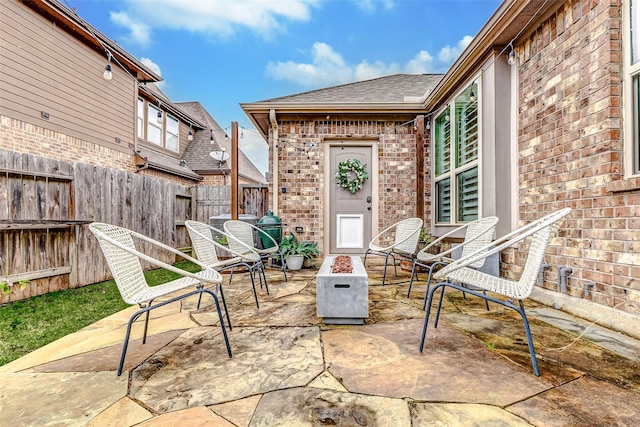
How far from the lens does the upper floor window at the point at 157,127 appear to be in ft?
27.6

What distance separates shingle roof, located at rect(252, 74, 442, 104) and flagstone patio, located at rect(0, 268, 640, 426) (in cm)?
397

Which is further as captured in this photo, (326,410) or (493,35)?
(493,35)

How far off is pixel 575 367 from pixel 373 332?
1.05 metres

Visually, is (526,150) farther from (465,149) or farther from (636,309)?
(636,309)

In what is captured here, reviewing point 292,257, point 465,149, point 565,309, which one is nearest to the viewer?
point 565,309

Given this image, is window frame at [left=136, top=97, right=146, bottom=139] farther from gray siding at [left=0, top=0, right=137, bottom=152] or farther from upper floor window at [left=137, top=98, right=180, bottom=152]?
gray siding at [left=0, top=0, right=137, bottom=152]

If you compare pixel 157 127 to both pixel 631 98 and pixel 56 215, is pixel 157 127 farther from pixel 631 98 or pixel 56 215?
pixel 631 98

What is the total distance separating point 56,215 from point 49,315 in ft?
4.72

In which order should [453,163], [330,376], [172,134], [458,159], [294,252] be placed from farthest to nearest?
[172,134] < [294,252] < [453,163] < [458,159] < [330,376]

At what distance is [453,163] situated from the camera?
170 inches

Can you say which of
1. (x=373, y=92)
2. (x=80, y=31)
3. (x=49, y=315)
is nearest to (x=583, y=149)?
(x=373, y=92)

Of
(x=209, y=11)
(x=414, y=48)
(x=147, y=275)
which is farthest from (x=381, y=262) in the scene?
(x=414, y=48)

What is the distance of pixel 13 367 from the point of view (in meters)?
1.62

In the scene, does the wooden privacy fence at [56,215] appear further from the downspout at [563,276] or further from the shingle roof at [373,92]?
the downspout at [563,276]
